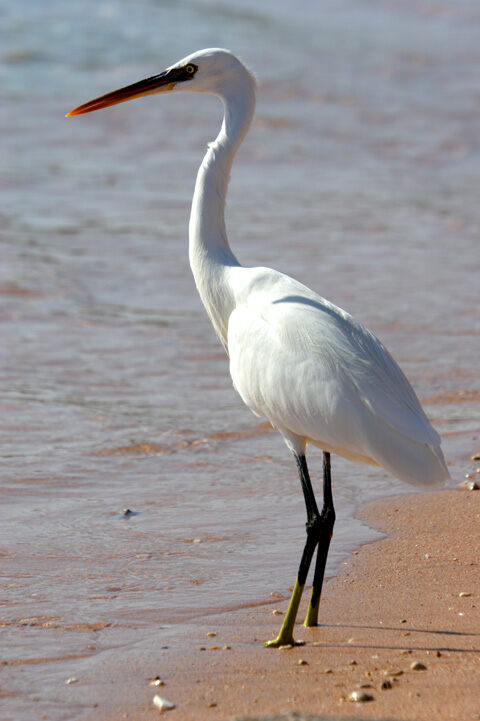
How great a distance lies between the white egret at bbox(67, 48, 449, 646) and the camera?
4191 millimetres

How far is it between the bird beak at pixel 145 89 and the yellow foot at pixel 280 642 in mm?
2397

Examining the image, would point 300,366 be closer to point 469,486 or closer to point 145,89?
point 469,486

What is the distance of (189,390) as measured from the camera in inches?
277

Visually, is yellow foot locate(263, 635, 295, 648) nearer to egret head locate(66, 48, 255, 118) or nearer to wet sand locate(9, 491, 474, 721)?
wet sand locate(9, 491, 474, 721)

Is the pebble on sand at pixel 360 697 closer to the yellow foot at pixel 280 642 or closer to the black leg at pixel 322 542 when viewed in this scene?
the yellow foot at pixel 280 642

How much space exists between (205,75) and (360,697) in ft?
9.05

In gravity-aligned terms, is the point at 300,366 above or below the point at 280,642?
above

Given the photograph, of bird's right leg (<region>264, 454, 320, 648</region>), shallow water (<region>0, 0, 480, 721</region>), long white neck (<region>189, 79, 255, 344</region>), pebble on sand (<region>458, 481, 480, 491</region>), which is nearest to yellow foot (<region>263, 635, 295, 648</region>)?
bird's right leg (<region>264, 454, 320, 648</region>)

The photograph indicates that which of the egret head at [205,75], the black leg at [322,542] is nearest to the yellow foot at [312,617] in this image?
the black leg at [322,542]

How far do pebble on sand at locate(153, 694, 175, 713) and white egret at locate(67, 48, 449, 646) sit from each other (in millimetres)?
599

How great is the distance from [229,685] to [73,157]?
1045cm

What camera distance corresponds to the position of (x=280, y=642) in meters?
4.13

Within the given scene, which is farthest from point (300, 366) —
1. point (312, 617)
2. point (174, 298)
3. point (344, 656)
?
point (174, 298)

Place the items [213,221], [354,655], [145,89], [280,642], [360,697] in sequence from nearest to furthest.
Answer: [360,697], [354,655], [280,642], [213,221], [145,89]
